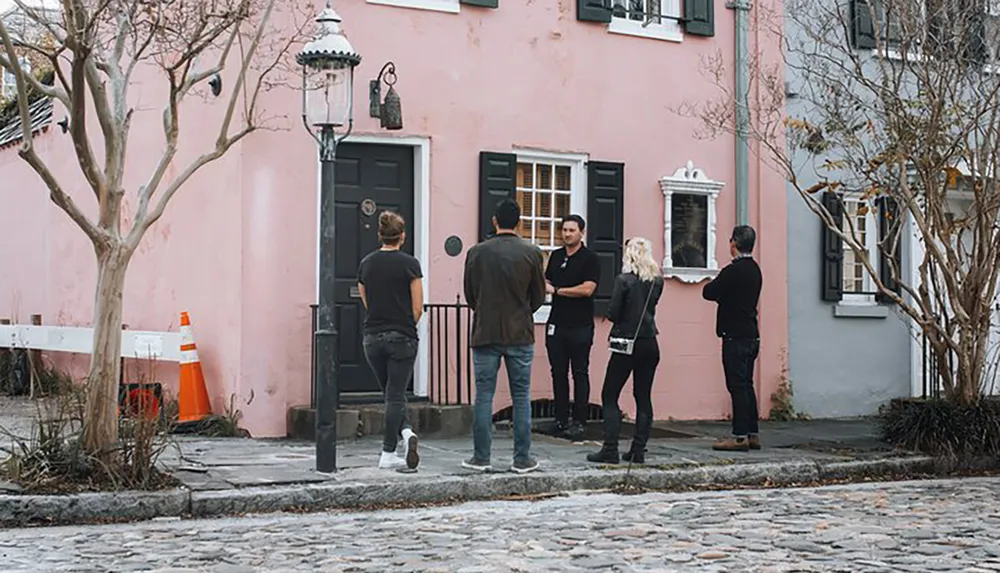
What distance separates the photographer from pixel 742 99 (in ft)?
45.9

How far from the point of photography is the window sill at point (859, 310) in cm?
1477

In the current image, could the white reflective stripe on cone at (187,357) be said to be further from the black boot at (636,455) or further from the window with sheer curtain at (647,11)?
the window with sheer curtain at (647,11)

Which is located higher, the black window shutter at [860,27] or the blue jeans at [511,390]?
the black window shutter at [860,27]

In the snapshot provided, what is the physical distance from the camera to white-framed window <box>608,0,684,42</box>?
13.6 m

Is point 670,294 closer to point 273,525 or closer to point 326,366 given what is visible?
point 326,366

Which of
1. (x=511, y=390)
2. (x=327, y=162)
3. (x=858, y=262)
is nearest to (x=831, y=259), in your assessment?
(x=858, y=262)

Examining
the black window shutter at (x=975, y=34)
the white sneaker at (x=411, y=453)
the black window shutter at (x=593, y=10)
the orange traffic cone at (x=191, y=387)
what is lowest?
the white sneaker at (x=411, y=453)

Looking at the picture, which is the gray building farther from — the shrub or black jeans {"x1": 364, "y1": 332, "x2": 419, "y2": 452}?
black jeans {"x1": 364, "y1": 332, "x2": 419, "y2": 452}

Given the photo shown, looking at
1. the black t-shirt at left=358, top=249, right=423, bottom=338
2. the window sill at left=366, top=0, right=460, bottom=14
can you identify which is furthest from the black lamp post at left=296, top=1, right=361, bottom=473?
the window sill at left=366, top=0, right=460, bottom=14

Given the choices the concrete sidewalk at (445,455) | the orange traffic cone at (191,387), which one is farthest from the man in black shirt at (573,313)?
the orange traffic cone at (191,387)

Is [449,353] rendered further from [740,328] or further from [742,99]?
A: [742,99]

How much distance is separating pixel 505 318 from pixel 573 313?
6.75 ft

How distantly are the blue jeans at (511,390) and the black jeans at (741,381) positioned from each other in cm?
230

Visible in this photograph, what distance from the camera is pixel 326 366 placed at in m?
9.23
